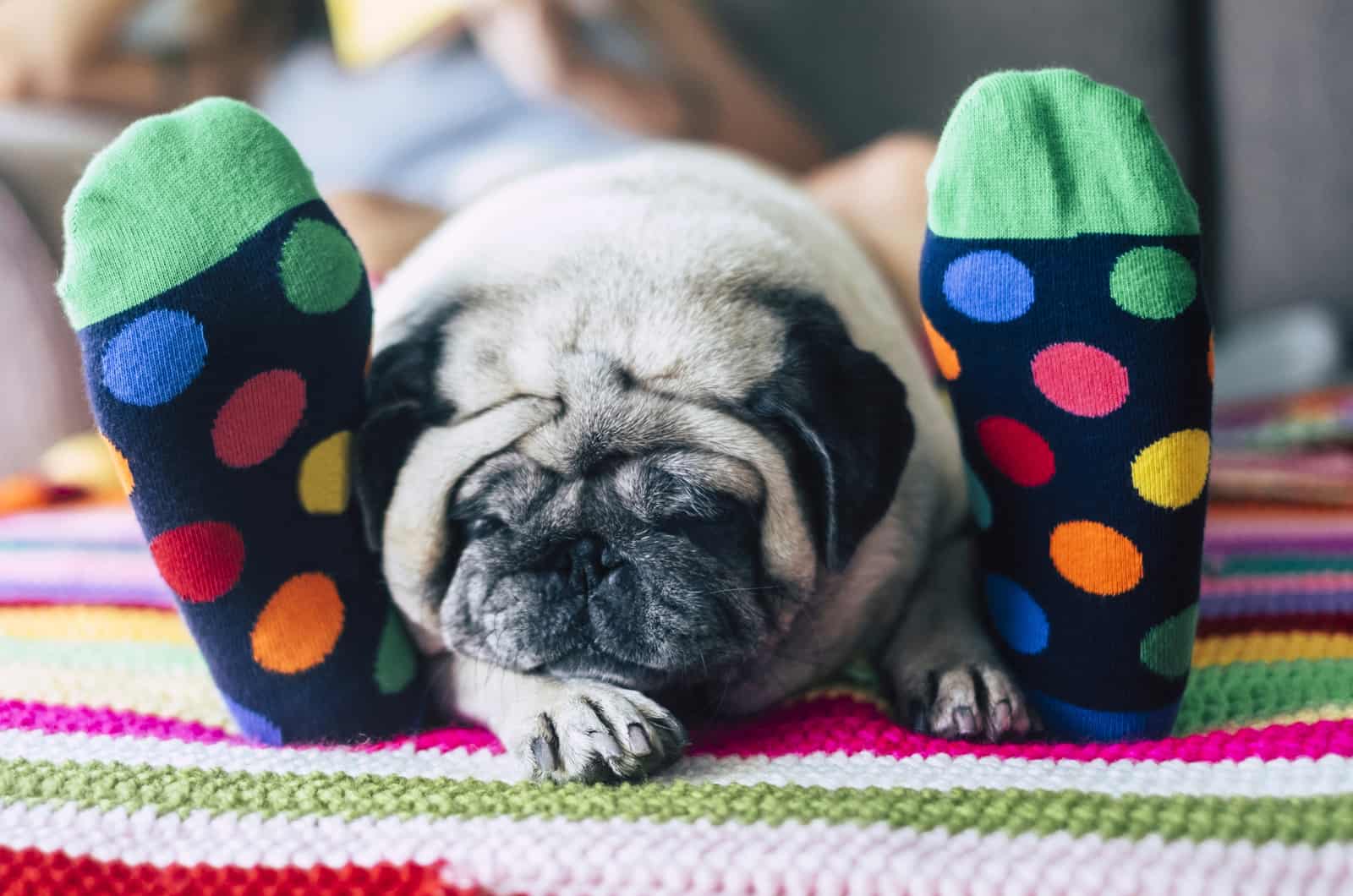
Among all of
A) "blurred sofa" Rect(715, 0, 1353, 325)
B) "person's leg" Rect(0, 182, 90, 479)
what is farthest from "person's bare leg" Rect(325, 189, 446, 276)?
"blurred sofa" Rect(715, 0, 1353, 325)

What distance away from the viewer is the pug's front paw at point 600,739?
107 centimetres

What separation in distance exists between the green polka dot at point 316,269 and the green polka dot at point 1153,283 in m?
0.80

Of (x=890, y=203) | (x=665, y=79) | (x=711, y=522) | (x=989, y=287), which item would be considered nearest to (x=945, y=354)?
(x=989, y=287)

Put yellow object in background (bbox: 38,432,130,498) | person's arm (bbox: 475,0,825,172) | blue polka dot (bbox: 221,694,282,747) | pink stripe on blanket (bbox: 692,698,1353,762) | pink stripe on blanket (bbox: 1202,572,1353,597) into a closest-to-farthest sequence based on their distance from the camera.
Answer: pink stripe on blanket (bbox: 692,698,1353,762) < blue polka dot (bbox: 221,694,282,747) < pink stripe on blanket (bbox: 1202,572,1353,597) < yellow object in background (bbox: 38,432,130,498) < person's arm (bbox: 475,0,825,172)

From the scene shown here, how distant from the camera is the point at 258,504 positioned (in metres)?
1.20

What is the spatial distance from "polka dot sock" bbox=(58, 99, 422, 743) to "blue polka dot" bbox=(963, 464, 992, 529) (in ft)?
2.29

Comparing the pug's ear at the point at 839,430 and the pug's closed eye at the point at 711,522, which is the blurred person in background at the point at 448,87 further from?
the pug's closed eye at the point at 711,522

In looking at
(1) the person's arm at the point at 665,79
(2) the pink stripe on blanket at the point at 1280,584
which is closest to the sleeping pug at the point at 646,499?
(2) the pink stripe on blanket at the point at 1280,584

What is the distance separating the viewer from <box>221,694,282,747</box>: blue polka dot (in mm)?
1240

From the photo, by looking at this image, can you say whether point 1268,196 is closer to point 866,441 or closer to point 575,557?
point 866,441

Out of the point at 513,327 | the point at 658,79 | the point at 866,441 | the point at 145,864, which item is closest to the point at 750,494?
the point at 866,441

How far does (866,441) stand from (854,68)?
236 cm

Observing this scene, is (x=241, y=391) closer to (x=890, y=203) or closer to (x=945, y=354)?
(x=945, y=354)

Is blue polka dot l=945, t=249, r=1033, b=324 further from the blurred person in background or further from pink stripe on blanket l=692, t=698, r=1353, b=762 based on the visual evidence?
the blurred person in background
